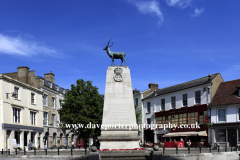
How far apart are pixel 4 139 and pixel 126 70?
18191mm

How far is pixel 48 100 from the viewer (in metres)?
47.0

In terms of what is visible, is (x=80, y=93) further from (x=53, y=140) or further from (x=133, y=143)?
(x=133, y=143)

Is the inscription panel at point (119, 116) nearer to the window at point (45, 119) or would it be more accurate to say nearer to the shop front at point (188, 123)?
the shop front at point (188, 123)

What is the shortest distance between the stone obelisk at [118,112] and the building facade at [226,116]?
1580 cm

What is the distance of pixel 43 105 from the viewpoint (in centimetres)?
4525

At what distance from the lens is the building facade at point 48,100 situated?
147 feet

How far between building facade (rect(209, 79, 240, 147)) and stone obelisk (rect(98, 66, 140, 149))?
622 inches

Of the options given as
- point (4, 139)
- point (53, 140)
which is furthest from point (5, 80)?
point (53, 140)

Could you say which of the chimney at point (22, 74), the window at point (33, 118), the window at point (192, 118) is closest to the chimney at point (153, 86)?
the window at point (192, 118)

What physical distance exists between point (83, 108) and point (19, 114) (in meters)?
8.77

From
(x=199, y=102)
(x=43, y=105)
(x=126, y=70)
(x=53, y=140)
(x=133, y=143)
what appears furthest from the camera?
(x=53, y=140)

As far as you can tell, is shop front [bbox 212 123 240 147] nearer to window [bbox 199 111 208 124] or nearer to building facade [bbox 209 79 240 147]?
building facade [bbox 209 79 240 147]

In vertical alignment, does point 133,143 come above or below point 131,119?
below

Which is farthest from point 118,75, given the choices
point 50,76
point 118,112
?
point 50,76
